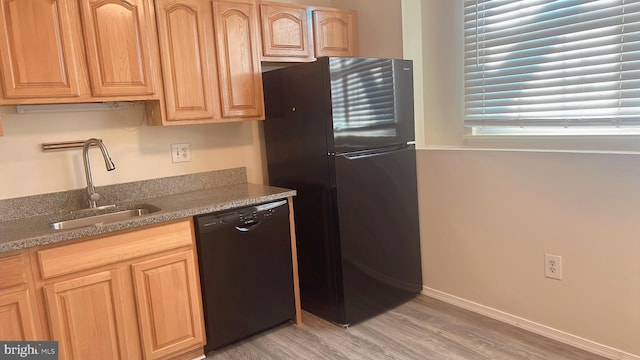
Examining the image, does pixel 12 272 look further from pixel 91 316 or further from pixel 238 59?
pixel 238 59

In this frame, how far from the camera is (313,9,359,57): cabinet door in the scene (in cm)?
290

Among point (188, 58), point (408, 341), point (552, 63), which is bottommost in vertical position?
point (408, 341)

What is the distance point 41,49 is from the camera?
1983mm

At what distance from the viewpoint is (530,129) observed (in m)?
2.48

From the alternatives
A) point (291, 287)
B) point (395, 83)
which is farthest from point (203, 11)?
point (291, 287)

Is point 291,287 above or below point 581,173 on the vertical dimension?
below

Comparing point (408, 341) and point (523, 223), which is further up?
point (523, 223)

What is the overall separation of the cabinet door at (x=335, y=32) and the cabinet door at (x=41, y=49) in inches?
55.8

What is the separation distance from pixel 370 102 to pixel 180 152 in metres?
1.19

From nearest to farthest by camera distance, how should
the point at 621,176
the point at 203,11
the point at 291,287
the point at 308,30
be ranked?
the point at 621,176
the point at 203,11
the point at 291,287
the point at 308,30

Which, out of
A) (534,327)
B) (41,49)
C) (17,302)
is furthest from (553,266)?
(41,49)

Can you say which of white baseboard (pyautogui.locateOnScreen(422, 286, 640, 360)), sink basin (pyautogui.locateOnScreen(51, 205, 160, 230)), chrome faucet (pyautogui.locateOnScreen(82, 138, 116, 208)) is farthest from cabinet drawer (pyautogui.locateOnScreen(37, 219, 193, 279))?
white baseboard (pyautogui.locateOnScreen(422, 286, 640, 360))

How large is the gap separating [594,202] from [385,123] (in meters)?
1.15

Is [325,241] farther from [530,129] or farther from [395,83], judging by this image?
[530,129]
